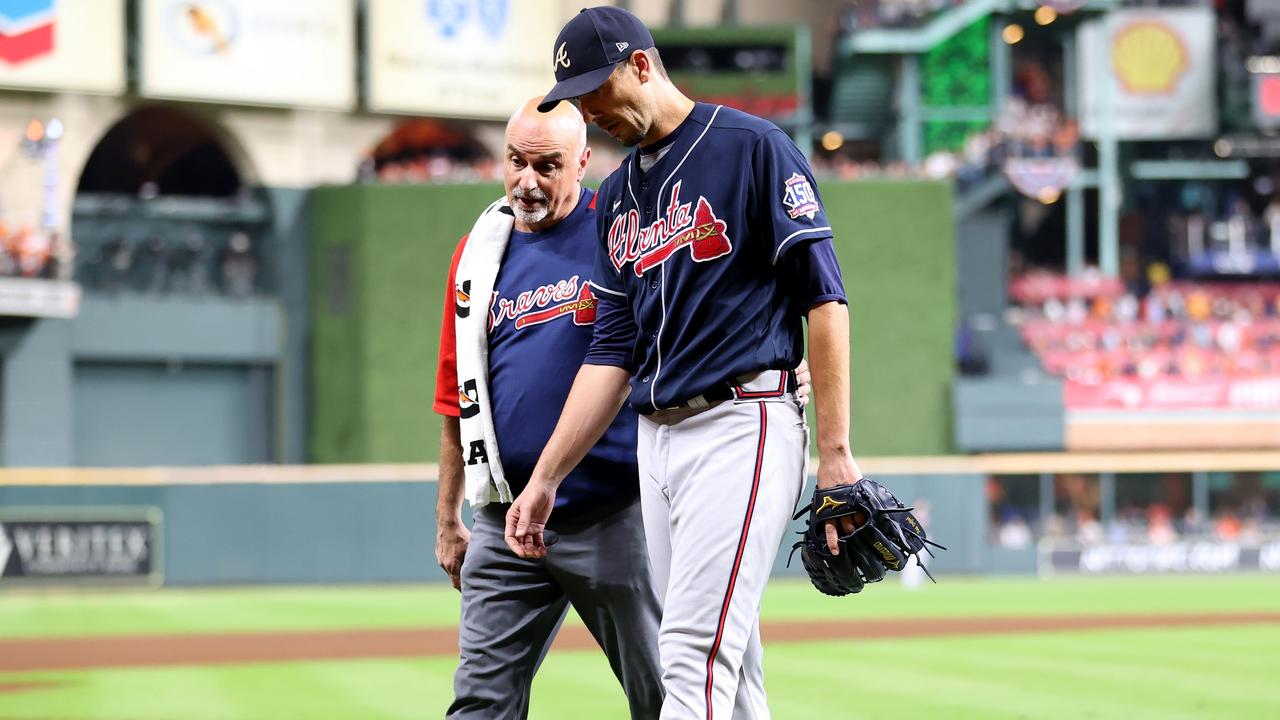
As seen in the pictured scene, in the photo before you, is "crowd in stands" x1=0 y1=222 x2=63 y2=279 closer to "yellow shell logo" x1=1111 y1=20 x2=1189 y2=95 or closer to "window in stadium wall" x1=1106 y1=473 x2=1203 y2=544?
"window in stadium wall" x1=1106 y1=473 x2=1203 y2=544

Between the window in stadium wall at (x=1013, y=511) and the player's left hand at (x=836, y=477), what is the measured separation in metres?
19.8

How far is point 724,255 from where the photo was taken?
3395mm

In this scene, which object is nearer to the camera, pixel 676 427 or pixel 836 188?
pixel 676 427

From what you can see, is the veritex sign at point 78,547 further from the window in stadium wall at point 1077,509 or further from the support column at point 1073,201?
the support column at point 1073,201

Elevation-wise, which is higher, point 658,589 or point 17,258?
point 17,258

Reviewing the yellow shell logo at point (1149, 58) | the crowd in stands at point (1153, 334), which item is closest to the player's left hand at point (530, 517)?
the crowd in stands at point (1153, 334)

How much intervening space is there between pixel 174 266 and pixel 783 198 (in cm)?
2308

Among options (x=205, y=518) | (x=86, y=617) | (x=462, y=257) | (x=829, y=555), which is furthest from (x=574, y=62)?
(x=205, y=518)

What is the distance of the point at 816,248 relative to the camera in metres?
3.33

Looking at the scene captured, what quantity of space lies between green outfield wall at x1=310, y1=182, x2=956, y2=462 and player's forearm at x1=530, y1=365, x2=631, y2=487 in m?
20.7

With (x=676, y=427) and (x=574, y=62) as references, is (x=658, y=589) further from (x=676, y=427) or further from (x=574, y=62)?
(x=574, y=62)

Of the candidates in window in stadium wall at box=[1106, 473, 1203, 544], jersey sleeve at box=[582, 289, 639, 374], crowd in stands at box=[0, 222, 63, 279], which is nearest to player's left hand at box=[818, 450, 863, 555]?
jersey sleeve at box=[582, 289, 639, 374]

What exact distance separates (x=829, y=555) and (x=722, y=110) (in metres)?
0.99

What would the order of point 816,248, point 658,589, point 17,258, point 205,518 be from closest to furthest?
point 816,248 → point 658,589 → point 205,518 → point 17,258
